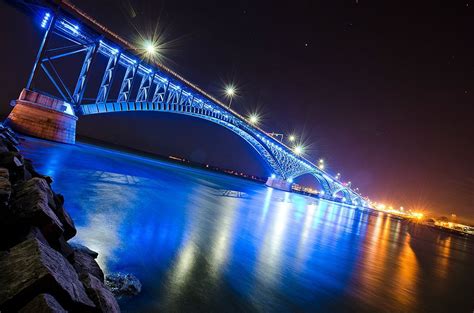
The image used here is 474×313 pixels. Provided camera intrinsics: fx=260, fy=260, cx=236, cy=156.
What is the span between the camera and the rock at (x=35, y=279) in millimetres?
1428

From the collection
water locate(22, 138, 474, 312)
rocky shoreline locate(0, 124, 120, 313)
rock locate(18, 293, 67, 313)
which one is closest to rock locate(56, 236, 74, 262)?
rocky shoreline locate(0, 124, 120, 313)

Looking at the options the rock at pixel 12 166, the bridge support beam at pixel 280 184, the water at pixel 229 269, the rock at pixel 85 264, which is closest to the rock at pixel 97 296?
the rock at pixel 85 264

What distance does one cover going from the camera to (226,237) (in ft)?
23.0

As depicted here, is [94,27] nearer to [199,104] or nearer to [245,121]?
[199,104]

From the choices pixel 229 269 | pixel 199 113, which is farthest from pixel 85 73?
pixel 229 269

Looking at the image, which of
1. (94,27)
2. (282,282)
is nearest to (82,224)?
(282,282)

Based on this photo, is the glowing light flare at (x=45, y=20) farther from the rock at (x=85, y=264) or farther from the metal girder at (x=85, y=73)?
the rock at (x=85, y=264)

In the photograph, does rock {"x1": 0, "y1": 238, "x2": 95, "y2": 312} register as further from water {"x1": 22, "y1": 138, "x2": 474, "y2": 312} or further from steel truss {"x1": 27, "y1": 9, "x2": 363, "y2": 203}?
steel truss {"x1": 27, "y1": 9, "x2": 363, "y2": 203}

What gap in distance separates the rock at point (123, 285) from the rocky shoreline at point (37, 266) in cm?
31

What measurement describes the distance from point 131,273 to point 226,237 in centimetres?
372

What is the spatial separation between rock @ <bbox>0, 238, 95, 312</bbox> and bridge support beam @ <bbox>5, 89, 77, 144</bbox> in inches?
1020

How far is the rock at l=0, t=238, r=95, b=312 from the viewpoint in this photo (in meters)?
1.43

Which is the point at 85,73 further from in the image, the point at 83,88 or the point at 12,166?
the point at 12,166

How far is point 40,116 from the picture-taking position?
22.4m
